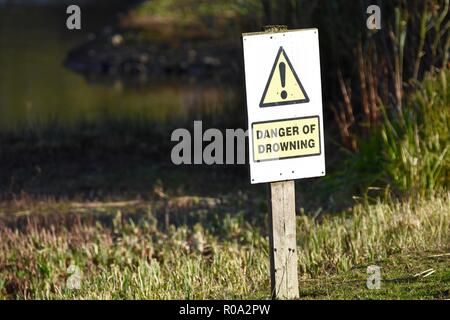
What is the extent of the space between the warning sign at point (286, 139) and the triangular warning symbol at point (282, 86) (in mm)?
116

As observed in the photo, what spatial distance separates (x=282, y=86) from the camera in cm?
638

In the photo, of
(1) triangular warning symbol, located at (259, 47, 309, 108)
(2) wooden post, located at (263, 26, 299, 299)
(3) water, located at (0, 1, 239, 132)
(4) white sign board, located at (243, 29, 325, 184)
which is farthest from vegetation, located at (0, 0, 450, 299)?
(3) water, located at (0, 1, 239, 132)

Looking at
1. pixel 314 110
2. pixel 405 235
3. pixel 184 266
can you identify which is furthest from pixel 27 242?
pixel 314 110

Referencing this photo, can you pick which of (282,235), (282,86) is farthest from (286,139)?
(282,235)

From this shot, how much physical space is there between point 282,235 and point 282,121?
26.4 inches

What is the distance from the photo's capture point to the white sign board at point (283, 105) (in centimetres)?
634

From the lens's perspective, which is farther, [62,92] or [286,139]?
[62,92]

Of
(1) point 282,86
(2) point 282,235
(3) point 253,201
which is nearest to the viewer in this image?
(1) point 282,86

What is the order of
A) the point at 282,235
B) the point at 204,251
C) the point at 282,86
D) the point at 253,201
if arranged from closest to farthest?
the point at 282,86, the point at 282,235, the point at 204,251, the point at 253,201

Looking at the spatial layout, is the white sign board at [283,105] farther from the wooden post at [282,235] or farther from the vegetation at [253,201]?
the vegetation at [253,201]

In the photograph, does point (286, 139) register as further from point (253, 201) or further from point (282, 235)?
point (253, 201)

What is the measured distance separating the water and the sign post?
322 inches

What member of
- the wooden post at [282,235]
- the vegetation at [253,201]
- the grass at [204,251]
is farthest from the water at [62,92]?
the wooden post at [282,235]

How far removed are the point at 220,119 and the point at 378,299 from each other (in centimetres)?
802
